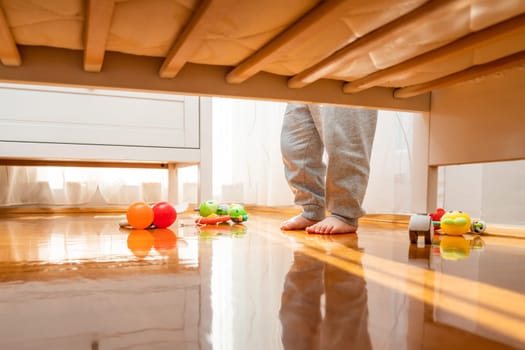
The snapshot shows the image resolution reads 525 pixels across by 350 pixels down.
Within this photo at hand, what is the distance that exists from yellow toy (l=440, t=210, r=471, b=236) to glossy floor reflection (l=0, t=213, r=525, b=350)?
259mm

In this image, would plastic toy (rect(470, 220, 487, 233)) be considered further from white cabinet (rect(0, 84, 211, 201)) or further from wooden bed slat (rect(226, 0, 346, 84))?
white cabinet (rect(0, 84, 211, 201))

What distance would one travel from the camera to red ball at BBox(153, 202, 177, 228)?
4.48ft

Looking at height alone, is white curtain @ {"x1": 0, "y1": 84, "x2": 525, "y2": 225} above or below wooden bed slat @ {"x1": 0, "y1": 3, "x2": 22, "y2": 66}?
below

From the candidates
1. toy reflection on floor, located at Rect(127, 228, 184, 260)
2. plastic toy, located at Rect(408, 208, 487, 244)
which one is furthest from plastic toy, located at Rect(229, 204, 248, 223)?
plastic toy, located at Rect(408, 208, 487, 244)

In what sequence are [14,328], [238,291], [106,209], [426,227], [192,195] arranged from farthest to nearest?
[192,195] < [106,209] < [426,227] < [238,291] < [14,328]

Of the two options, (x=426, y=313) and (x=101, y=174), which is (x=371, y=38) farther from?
(x=101, y=174)

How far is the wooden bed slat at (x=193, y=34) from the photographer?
1.80ft

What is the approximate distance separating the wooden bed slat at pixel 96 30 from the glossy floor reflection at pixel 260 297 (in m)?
0.33

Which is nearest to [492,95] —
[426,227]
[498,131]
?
[498,131]

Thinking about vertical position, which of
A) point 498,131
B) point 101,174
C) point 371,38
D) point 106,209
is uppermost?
point 371,38

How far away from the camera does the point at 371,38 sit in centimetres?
63

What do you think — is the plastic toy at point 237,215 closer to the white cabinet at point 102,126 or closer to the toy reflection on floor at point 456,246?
the white cabinet at point 102,126

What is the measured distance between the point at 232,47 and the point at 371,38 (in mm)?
225

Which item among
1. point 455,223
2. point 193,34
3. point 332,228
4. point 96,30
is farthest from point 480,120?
point 96,30
